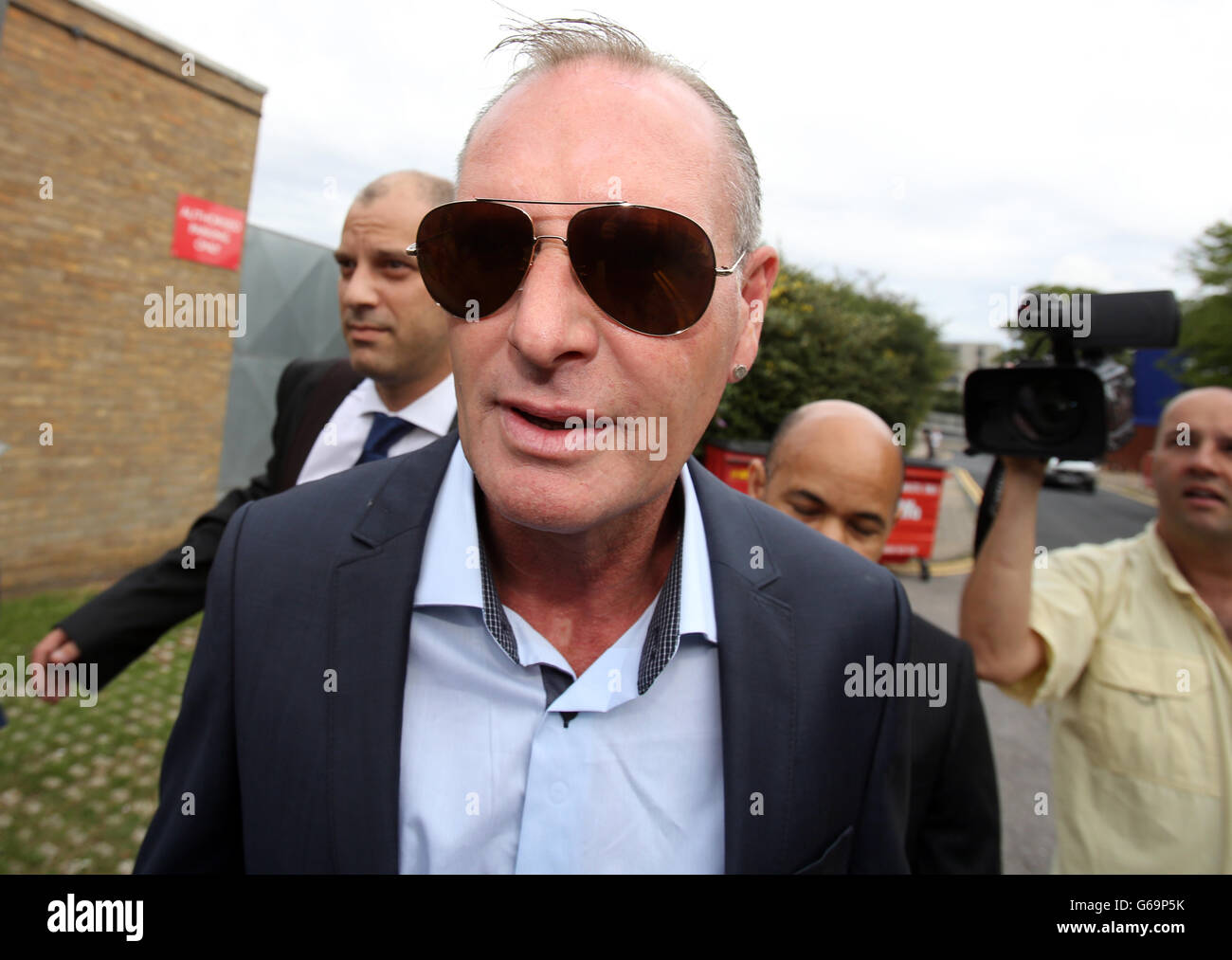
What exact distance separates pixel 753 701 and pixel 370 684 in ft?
2.29

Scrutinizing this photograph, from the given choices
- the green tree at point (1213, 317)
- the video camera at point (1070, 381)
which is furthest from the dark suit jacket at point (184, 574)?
the green tree at point (1213, 317)

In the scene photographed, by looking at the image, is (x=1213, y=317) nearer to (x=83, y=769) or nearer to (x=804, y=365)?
(x=804, y=365)

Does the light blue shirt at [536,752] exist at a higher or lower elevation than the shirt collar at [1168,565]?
lower

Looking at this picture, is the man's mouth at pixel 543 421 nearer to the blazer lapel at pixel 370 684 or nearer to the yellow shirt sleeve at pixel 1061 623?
the blazer lapel at pixel 370 684

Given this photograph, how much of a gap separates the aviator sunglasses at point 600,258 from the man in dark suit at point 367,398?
1213 mm

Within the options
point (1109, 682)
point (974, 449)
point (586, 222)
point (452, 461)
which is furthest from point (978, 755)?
point (586, 222)

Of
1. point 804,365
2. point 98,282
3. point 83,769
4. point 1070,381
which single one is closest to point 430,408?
point 1070,381

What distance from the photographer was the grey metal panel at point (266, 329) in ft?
27.3

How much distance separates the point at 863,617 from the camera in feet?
4.91

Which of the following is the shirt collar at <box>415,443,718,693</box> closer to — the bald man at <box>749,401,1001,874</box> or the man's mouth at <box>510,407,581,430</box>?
the man's mouth at <box>510,407,581,430</box>

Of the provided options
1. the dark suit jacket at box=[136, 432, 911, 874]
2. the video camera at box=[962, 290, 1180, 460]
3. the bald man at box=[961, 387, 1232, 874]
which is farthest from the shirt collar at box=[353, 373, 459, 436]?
the bald man at box=[961, 387, 1232, 874]

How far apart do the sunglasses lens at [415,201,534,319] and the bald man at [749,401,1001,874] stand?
1288 millimetres

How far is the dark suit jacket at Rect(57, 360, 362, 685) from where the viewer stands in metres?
2.13
